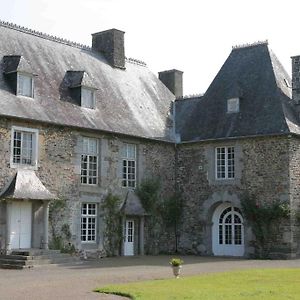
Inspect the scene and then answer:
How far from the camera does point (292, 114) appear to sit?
25781 mm

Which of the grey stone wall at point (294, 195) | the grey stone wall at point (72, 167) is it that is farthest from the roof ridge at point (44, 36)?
the grey stone wall at point (294, 195)

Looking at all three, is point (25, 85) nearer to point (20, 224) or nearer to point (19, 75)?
point (19, 75)

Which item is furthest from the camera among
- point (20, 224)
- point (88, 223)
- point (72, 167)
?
point (88, 223)

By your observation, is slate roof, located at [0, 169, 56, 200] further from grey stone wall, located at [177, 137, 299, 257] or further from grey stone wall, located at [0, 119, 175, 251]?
grey stone wall, located at [177, 137, 299, 257]

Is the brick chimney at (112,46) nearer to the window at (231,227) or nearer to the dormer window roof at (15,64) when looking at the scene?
the dormer window roof at (15,64)

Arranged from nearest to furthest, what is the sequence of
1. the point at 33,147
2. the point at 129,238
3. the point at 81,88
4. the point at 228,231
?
the point at 33,147, the point at 81,88, the point at 129,238, the point at 228,231

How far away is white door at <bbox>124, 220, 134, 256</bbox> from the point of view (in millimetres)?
25578

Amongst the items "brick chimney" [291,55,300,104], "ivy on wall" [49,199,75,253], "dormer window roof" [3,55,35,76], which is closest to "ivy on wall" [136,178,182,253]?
"ivy on wall" [49,199,75,253]

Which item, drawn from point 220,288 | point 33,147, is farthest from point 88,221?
point 220,288

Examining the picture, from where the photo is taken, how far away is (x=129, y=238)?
84.9ft

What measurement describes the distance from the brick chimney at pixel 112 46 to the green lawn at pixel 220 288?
15.4 metres

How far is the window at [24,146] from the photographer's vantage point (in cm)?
2167

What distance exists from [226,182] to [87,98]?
22.6 ft

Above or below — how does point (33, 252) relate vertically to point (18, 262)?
above
